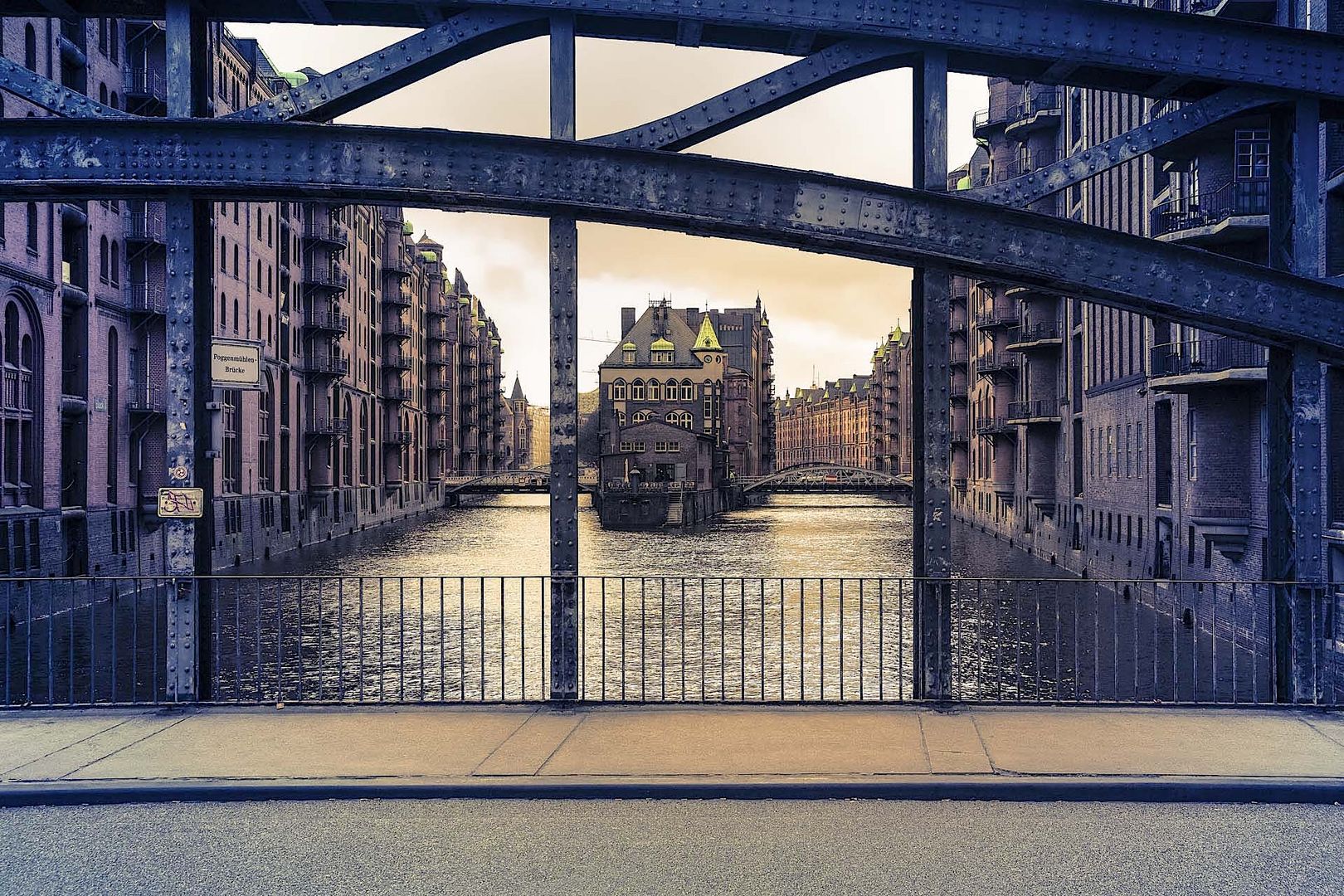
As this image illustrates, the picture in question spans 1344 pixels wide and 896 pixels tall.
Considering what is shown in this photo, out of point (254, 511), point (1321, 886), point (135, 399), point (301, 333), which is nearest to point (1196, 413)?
point (1321, 886)

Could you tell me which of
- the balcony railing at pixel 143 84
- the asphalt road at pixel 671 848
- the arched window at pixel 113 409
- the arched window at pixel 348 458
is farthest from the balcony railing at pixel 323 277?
the asphalt road at pixel 671 848

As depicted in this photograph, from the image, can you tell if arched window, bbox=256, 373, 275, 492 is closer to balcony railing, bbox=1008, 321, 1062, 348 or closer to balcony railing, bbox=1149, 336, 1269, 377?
balcony railing, bbox=1008, 321, 1062, 348

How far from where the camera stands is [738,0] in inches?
361

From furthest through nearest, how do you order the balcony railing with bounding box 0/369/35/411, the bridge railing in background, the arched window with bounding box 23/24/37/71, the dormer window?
1. the dormer window
2. the arched window with bounding box 23/24/37/71
3. the balcony railing with bounding box 0/369/35/411
4. the bridge railing in background

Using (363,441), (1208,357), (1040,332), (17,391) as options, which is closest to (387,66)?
(1208,357)

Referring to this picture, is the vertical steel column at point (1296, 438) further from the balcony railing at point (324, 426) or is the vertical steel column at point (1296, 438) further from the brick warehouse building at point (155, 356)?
the balcony railing at point (324, 426)

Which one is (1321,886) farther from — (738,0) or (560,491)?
(738,0)

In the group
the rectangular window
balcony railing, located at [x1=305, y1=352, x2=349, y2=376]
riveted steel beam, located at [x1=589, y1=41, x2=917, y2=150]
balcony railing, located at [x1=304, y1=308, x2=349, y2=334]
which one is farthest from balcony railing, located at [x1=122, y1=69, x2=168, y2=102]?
the rectangular window

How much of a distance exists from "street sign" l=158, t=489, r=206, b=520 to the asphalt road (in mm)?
2671

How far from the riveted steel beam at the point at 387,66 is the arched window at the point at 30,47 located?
72.3ft

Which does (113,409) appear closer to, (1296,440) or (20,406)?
(20,406)

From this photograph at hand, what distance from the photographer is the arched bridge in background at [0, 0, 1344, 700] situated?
9070mm

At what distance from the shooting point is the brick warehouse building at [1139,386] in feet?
71.8

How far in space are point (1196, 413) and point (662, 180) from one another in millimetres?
19120
